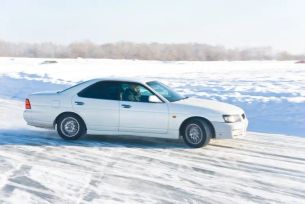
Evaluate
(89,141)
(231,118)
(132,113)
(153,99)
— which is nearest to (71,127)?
(89,141)

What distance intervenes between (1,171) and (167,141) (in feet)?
12.2

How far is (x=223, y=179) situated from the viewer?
6.92 meters

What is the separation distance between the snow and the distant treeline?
90204 millimetres

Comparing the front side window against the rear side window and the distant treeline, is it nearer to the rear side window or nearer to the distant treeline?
the rear side window

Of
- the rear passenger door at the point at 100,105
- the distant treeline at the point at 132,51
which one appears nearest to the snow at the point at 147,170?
the rear passenger door at the point at 100,105

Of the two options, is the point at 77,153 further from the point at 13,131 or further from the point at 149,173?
the point at 13,131

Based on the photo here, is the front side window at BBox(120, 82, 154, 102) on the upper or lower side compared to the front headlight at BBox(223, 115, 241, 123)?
upper

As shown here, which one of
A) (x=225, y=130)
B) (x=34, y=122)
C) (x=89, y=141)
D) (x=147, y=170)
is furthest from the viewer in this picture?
(x=34, y=122)

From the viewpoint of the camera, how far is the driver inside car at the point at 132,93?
9656 millimetres

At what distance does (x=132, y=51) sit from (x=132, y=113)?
9469cm

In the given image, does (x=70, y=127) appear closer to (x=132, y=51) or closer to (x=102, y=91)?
(x=102, y=91)

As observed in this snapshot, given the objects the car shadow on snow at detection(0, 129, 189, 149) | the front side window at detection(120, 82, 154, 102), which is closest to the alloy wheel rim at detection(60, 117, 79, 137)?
the car shadow on snow at detection(0, 129, 189, 149)

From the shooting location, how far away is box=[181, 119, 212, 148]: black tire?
9156 mm

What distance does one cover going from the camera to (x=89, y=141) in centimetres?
988
